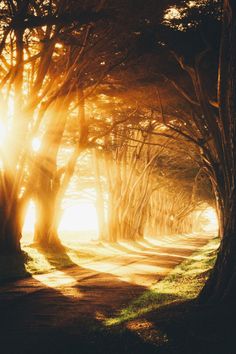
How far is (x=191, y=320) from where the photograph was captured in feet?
15.0

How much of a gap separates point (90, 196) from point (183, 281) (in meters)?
27.1

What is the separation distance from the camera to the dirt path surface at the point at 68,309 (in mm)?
4430

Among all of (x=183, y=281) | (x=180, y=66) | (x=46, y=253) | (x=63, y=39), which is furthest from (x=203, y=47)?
Result: (x=46, y=253)

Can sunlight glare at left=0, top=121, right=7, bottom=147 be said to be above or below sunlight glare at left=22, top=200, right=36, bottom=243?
above

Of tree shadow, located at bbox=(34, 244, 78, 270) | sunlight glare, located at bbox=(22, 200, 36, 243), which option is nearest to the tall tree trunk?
tree shadow, located at bbox=(34, 244, 78, 270)

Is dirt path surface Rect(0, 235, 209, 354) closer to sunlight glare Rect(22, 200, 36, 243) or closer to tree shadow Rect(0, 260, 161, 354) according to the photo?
tree shadow Rect(0, 260, 161, 354)

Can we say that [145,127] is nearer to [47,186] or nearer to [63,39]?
[47,186]

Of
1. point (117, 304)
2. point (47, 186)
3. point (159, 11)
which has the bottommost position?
point (117, 304)

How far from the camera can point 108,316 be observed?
640cm

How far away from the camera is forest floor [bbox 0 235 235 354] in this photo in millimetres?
4164

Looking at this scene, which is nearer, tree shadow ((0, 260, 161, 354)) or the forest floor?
the forest floor

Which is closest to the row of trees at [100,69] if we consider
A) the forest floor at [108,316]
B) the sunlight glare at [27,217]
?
the sunlight glare at [27,217]

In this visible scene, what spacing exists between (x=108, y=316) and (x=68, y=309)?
897 mm

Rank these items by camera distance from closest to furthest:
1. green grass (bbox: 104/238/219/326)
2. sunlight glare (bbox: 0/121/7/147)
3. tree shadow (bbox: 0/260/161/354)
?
1. tree shadow (bbox: 0/260/161/354)
2. green grass (bbox: 104/238/219/326)
3. sunlight glare (bbox: 0/121/7/147)
